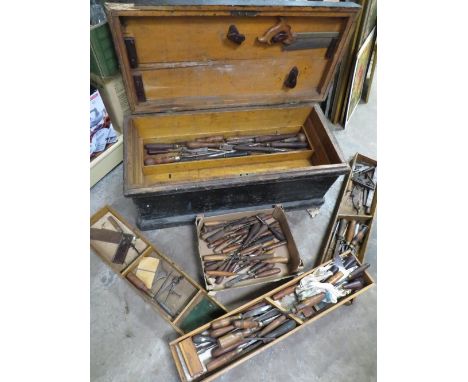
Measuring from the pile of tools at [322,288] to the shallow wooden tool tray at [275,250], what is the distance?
0.36 feet

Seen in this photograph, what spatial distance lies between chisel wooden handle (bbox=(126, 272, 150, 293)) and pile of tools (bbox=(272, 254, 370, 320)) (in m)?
0.78

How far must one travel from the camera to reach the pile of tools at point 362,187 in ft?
7.86

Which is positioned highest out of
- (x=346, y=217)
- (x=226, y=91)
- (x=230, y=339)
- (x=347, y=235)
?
(x=226, y=91)

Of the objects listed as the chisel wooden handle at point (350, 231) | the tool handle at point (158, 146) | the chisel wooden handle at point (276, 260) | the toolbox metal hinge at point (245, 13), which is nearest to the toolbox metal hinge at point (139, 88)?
the tool handle at point (158, 146)

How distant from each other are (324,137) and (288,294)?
3.61ft

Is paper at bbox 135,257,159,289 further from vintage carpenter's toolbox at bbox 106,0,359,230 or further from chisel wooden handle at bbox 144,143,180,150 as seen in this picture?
chisel wooden handle at bbox 144,143,180,150

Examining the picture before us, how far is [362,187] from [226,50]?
1507mm

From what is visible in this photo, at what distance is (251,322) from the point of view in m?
1.70

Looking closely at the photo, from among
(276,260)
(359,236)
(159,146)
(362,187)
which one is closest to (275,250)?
(276,260)

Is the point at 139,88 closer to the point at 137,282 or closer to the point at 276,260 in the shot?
the point at 137,282

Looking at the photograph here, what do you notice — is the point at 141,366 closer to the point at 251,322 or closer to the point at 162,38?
the point at 251,322

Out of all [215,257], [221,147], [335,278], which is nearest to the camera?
[335,278]

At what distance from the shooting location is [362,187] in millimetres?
2512

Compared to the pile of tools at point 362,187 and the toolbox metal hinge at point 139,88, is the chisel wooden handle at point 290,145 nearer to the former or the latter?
the pile of tools at point 362,187
